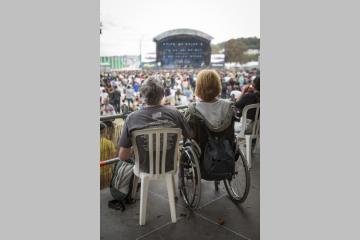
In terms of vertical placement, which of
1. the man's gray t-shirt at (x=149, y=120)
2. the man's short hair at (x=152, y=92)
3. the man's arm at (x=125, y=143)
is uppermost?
the man's short hair at (x=152, y=92)

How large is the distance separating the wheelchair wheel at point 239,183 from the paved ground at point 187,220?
6 cm

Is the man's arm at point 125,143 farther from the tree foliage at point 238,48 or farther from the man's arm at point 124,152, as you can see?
the tree foliage at point 238,48

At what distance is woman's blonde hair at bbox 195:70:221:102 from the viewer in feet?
6.82

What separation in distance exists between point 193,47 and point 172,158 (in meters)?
3.14

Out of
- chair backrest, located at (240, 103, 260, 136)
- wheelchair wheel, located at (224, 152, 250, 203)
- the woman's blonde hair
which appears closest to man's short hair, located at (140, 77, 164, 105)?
the woman's blonde hair

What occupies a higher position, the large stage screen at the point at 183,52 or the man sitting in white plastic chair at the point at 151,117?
the large stage screen at the point at 183,52

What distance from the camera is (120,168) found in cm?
216

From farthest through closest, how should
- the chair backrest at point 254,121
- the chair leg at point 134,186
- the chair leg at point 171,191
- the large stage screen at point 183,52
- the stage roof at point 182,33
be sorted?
the large stage screen at point 183,52 → the stage roof at point 182,33 → the chair backrest at point 254,121 → the chair leg at point 134,186 → the chair leg at point 171,191

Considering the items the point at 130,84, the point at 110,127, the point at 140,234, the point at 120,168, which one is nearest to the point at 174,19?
the point at 130,84

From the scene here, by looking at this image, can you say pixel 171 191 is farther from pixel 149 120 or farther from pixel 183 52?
pixel 183 52

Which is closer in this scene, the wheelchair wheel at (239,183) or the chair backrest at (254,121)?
the wheelchair wheel at (239,183)

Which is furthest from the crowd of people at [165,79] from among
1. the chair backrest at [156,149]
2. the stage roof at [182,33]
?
the chair backrest at [156,149]

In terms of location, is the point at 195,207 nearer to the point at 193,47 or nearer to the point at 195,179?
the point at 195,179

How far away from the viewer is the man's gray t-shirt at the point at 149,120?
5.95 feet
